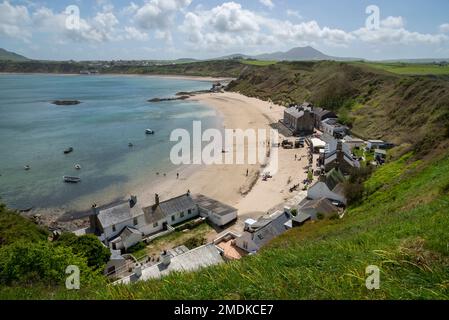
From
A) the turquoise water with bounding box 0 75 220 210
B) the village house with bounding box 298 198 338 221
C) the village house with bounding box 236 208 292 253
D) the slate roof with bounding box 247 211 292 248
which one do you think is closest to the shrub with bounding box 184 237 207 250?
the village house with bounding box 236 208 292 253

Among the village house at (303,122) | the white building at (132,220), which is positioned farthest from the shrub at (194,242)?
the village house at (303,122)

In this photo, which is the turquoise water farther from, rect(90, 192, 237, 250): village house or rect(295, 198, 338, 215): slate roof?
rect(295, 198, 338, 215): slate roof

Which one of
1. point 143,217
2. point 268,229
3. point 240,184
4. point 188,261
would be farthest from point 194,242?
point 240,184

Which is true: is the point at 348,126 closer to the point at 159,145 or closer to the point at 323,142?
the point at 323,142

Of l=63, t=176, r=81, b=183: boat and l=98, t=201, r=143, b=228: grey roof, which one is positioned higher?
l=98, t=201, r=143, b=228: grey roof
